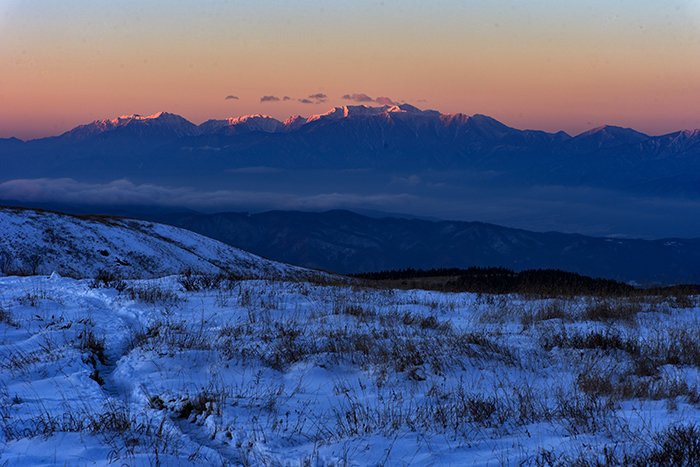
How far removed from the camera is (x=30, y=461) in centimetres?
455

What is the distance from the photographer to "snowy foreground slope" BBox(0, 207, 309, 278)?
3306 cm

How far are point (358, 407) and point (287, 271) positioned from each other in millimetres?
40130

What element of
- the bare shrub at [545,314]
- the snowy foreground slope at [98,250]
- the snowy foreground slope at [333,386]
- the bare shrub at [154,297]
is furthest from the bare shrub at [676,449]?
the snowy foreground slope at [98,250]

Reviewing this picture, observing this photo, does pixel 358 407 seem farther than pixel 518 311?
No

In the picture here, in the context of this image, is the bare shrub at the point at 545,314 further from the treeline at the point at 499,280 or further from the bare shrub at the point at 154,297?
the bare shrub at the point at 154,297

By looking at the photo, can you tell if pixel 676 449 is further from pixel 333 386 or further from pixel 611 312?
pixel 611 312

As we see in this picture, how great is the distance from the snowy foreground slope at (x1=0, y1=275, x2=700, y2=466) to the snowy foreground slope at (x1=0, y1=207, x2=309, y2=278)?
18518mm

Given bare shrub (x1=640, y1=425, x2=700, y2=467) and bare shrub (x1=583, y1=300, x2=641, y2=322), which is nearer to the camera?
bare shrub (x1=640, y1=425, x2=700, y2=467)

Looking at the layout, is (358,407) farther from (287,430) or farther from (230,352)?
(230,352)

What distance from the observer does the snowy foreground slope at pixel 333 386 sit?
4926 mm

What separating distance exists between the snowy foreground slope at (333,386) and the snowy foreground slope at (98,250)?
18518 mm

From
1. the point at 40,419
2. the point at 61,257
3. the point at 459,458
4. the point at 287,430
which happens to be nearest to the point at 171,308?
the point at 40,419

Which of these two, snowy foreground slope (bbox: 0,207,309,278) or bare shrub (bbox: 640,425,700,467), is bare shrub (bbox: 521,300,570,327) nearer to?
bare shrub (bbox: 640,425,700,467)

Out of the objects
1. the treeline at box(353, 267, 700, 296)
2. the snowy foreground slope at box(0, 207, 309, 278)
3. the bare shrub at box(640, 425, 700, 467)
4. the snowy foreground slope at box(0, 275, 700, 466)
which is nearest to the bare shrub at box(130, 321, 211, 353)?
the snowy foreground slope at box(0, 275, 700, 466)
